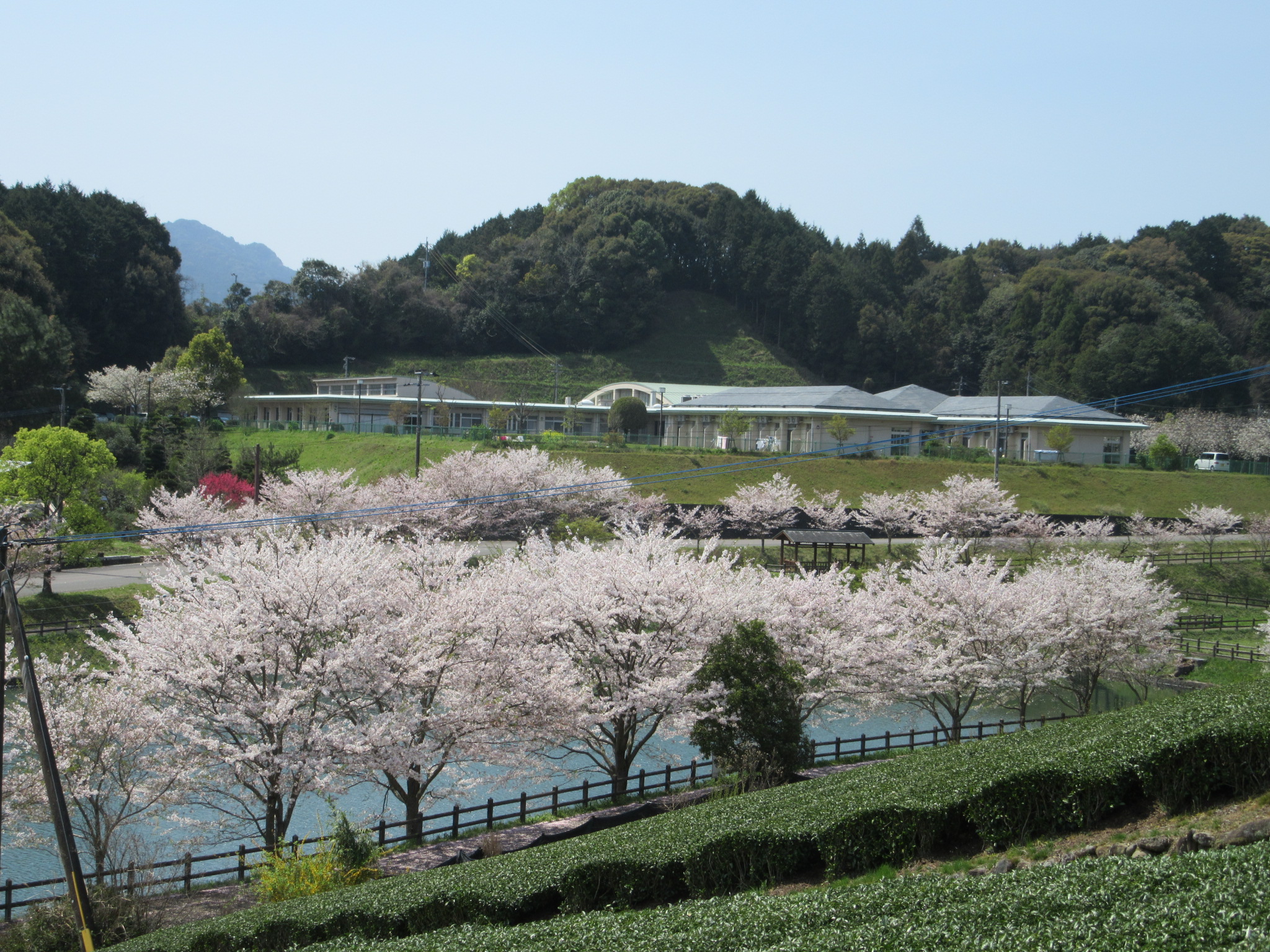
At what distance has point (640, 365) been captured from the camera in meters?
93.6

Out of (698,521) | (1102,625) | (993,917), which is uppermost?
(993,917)

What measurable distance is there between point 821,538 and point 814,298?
6541cm

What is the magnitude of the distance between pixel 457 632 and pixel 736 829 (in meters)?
8.10

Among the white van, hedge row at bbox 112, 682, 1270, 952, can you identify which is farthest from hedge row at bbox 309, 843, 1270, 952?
the white van

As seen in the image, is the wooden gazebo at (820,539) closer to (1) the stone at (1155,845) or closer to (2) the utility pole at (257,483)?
(2) the utility pole at (257,483)

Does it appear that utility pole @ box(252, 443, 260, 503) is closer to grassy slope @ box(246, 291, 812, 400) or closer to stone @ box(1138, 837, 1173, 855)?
stone @ box(1138, 837, 1173, 855)

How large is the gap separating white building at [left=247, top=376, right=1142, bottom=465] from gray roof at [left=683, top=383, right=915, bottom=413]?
94 millimetres

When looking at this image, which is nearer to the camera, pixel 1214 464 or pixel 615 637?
pixel 615 637

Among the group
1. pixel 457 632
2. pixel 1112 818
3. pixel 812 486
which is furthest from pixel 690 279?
pixel 1112 818

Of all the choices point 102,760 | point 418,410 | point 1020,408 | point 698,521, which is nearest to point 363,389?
point 418,410

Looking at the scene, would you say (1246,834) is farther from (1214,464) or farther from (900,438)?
(1214,464)

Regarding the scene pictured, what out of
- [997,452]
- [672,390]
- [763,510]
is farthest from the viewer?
[672,390]

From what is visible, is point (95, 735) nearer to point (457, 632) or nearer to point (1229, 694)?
point (457, 632)

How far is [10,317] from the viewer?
51.4 m
